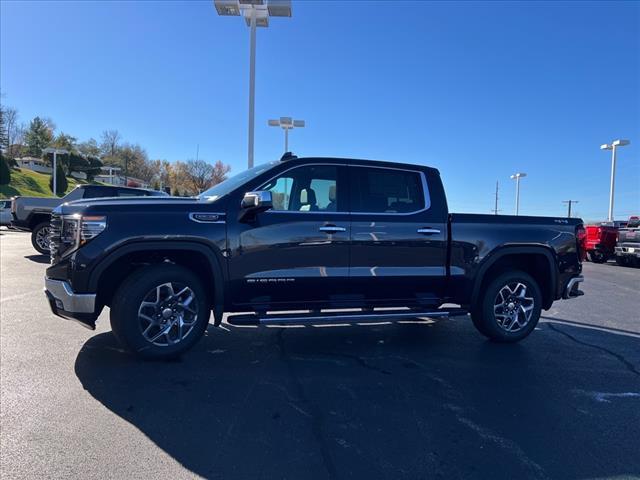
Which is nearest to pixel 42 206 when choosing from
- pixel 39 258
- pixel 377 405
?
pixel 39 258

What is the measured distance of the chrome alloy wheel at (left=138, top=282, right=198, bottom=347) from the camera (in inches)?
171

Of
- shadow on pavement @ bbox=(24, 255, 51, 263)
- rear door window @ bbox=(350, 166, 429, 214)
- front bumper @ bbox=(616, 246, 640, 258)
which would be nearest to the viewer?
rear door window @ bbox=(350, 166, 429, 214)

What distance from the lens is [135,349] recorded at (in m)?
4.30

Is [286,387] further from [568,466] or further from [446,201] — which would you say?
[446,201]

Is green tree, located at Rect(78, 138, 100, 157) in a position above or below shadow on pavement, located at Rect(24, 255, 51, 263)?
above

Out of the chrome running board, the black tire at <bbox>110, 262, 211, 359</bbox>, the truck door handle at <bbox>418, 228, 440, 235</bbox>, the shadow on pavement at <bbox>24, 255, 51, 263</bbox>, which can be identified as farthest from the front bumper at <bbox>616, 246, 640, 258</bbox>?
the shadow on pavement at <bbox>24, 255, 51, 263</bbox>

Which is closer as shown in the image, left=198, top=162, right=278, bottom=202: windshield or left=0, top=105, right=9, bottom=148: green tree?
left=198, top=162, right=278, bottom=202: windshield

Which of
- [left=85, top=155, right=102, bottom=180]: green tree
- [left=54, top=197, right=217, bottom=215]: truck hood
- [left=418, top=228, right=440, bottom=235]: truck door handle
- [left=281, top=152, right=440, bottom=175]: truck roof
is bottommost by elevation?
[left=418, top=228, right=440, bottom=235]: truck door handle

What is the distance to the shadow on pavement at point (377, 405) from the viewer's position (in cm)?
289

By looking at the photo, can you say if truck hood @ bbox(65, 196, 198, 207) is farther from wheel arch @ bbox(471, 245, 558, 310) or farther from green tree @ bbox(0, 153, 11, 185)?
green tree @ bbox(0, 153, 11, 185)

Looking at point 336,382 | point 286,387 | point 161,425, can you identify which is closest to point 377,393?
point 336,382

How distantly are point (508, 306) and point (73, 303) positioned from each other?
4.75 meters

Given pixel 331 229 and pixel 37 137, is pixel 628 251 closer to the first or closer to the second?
pixel 331 229

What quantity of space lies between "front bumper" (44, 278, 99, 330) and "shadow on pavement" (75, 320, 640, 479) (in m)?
0.52
